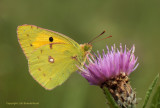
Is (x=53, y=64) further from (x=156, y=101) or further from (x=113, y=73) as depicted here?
(x=156, y=101)

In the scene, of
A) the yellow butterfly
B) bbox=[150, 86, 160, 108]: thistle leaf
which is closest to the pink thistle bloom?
the yellow butterfly

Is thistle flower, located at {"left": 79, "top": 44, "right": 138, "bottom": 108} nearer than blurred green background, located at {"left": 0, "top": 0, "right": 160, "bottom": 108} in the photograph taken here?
Yes

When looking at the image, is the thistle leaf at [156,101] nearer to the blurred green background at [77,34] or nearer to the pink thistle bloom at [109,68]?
the pink thistle bloom at [109,68]

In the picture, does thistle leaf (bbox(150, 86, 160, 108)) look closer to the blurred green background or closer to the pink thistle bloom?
the pink thistle bloom

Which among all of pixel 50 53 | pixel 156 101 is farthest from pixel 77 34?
pixel 156 101

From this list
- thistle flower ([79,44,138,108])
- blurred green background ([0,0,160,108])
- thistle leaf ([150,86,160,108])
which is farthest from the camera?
blurred green background ([0,0,160,108])

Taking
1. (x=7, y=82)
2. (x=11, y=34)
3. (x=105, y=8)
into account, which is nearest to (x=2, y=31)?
(x=11, y=34)
